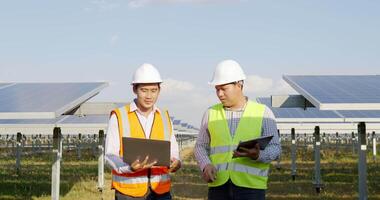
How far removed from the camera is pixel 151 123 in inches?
181

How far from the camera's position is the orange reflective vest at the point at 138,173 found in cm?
452

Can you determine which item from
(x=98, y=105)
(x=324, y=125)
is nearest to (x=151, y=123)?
(x=98, y=105)

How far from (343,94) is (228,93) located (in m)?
4.08

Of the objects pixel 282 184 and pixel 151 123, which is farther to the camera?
pixel 282 184

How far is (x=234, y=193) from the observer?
4.41 metres

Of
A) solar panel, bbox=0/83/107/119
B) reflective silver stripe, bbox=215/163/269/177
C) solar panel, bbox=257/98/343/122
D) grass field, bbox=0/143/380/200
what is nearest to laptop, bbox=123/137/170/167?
reflective silver stripe, bbox=215/163/269/177

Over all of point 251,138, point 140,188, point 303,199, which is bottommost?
point 303,199

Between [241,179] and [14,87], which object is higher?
[14,87]

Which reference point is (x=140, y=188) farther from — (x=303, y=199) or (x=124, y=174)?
(x=303, y=199)

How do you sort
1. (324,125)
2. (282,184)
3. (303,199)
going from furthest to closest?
(324,125) < (282,184) < (303,199)

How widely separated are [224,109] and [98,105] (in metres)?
4.57

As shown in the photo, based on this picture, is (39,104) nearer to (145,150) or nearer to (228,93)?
(145,150)

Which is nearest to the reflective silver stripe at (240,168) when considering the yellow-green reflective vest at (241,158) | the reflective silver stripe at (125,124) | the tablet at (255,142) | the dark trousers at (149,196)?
the yellow-green reflective vest at (241,158)

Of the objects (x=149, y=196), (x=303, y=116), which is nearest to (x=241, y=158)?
(x=149, y=196)
